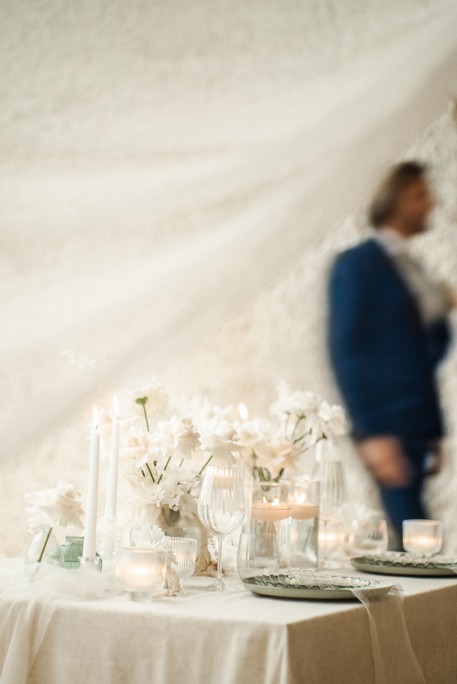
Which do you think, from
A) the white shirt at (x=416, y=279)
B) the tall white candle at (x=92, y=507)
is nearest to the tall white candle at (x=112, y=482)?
the tall white candle at (x=92, y=507)

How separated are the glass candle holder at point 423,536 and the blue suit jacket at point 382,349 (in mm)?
659

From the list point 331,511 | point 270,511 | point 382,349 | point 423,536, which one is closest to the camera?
point 270,511

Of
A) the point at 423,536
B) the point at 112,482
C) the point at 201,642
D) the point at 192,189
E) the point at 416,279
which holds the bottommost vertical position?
the point at 201,642

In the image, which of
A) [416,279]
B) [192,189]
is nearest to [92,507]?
[416,279]

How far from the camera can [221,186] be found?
116 inches

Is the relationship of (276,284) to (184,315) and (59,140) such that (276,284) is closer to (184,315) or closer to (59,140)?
(184,315)

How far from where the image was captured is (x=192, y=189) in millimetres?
2984

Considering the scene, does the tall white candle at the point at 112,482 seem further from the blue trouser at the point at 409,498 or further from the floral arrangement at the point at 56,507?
the blue trouser at the point at 409,498

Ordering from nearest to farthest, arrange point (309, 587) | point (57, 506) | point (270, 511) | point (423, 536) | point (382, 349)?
point (309, 587), point (57, 506), point (270, 511), point (423, 536), point (382, 349)

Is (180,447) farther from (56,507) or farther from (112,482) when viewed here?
(56,507)

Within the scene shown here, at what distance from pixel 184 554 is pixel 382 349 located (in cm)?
134

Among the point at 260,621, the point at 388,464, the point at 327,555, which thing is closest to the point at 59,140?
the point at 388,464

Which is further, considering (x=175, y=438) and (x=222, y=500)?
(x=175, y=438)

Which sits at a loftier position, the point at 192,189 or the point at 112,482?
the point at 192,189
